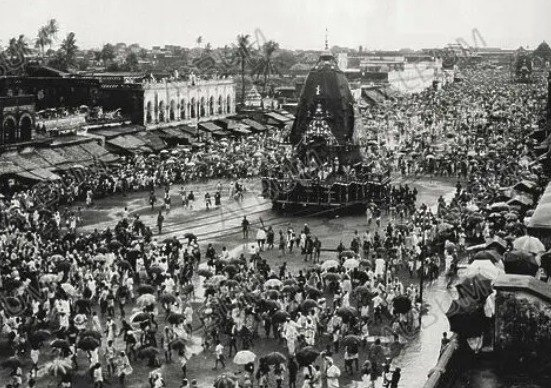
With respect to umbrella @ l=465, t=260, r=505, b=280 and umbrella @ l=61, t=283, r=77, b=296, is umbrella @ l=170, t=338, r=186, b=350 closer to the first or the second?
umbrella @ l=61, t=283, r=77, b=296

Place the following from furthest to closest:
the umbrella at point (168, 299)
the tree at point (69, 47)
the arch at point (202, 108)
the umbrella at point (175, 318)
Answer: the tree at point (69, 47)
the arch at point (202, 108)
the umbrella at point (168, 299)
the umbrella at point (175, 318)

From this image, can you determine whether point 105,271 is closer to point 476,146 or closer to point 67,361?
point 67,361

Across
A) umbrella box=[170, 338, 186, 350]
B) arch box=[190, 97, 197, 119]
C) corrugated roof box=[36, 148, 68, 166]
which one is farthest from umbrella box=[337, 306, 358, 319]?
arch box=[190, 97, 197, 119]

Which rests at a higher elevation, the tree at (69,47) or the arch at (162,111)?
the tree at (69,47)

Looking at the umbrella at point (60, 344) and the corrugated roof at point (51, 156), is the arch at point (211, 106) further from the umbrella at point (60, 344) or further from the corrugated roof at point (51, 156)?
the umbrella at point (60, 344)

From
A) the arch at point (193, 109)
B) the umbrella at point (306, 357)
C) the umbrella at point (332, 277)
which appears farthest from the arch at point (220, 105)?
the umbrella at point (306, 357)

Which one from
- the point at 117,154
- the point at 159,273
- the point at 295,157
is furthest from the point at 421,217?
the point at 117,154

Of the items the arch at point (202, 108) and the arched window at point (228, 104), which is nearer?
the arch at point (202, 108)

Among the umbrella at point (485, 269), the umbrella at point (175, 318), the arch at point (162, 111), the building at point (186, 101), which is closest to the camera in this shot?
the umbrella at point (485, 269)
